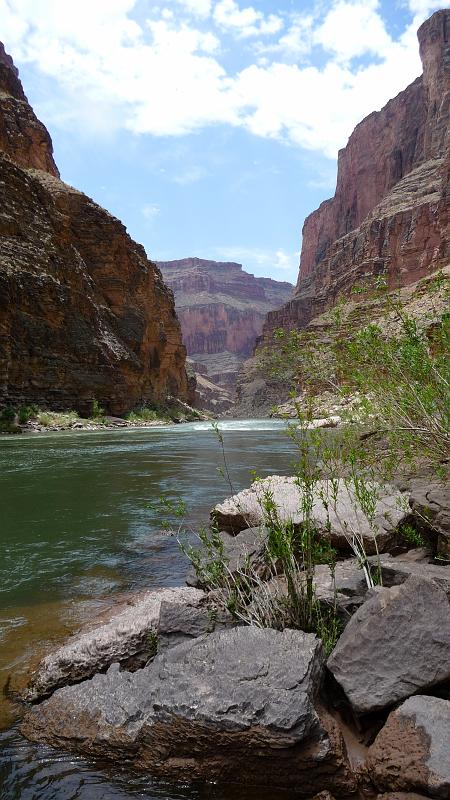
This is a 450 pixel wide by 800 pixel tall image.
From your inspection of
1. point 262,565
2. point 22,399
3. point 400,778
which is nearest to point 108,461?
point 262,565

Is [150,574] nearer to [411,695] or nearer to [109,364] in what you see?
[411,695]

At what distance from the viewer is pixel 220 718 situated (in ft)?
7.05

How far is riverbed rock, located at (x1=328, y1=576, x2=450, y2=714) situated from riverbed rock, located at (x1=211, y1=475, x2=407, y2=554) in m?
0.91

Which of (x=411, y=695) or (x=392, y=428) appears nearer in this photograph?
(x=411, y=695)

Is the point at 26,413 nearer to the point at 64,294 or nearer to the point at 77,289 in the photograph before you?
the point at 64,294

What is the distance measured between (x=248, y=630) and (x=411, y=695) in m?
0.89

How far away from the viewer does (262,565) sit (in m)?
4.02

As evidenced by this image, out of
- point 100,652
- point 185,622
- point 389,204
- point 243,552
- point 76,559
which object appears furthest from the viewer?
point 389,204

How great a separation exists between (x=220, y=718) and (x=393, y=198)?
12060cm

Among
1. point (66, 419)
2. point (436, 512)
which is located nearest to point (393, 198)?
point (66, 419)

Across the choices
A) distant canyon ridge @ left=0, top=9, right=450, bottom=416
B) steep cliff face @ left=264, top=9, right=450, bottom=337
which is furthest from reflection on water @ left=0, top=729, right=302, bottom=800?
steep cliff face @ left=264, top=9, right=450, bottom=337

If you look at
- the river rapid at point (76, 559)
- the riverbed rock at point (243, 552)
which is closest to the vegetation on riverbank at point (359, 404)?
the riverbed rock at point (243, 552)

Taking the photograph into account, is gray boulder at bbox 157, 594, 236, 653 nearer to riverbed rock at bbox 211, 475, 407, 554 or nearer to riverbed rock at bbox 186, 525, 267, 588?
riverbed rock at bbox 186, 525, 267, 588

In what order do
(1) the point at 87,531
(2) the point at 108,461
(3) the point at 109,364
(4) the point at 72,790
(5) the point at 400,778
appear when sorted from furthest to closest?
(3) the point at 109,364 → (2) the point at 108,461 → (1) the point at 87,531 → (4) the point at 72,790 → (5) the point at 400,778
